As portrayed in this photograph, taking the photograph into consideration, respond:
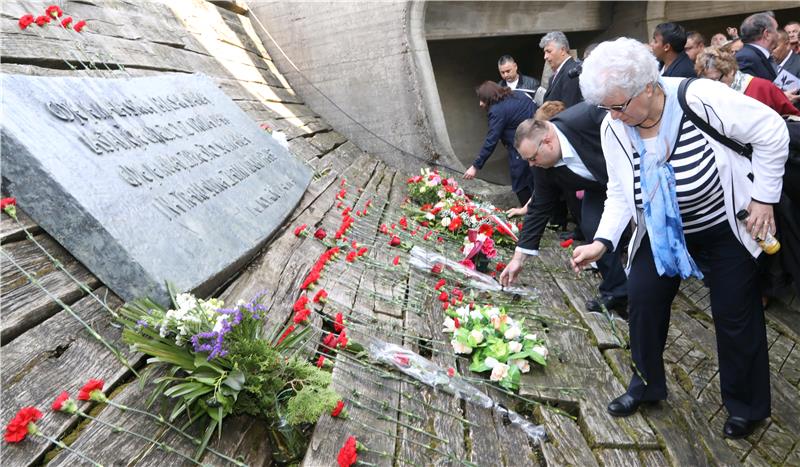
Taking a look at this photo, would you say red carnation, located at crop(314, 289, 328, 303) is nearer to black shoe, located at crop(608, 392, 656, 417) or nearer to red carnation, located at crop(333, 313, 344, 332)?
red carnation, located at crop(333, 313, 344, 332)

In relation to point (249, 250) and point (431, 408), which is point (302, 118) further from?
point (431, 408)

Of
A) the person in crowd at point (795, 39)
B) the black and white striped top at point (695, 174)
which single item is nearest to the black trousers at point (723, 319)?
the black and white striped top at point (695, 174)

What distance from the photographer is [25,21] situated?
329cm

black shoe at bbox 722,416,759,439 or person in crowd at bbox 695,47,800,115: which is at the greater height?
person in crowd at bbox 695,47,800,115

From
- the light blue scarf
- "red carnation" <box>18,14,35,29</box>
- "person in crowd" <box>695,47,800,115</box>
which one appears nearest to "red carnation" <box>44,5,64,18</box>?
"red carnation" <box>18,14,35,29</box>

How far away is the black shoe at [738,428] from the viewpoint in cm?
268

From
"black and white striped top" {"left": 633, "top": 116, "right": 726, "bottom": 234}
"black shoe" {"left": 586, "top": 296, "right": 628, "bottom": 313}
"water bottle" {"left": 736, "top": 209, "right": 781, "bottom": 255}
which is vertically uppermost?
"black and white striped top" {"left": 633, "top": 116, "right": 726, "bottom": 234}

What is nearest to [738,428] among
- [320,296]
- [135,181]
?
[320,296]

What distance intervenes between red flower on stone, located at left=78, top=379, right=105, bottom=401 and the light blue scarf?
2170 mm

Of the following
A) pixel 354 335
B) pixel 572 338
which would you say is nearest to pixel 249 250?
pixel 354 335

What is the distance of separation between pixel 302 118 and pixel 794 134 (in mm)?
5027

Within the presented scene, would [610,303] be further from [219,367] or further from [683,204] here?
[219,367]

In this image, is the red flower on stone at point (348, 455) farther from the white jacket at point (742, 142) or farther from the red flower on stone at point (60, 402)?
the white jacket at point (742, 142)

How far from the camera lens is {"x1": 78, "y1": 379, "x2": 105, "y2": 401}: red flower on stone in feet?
5.76
